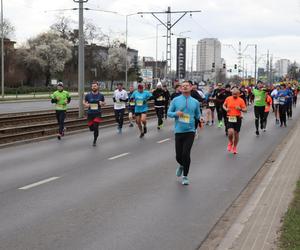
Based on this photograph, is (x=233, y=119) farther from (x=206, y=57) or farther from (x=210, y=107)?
(x=206, y=57)

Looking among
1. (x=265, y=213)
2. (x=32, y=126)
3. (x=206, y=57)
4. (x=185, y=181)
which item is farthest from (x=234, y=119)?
(x=206, y=57)

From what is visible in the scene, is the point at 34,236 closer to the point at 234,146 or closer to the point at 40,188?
the point at 40,188

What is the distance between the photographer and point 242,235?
605 cm

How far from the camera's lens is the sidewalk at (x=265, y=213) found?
225 inches

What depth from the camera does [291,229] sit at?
5.91 m

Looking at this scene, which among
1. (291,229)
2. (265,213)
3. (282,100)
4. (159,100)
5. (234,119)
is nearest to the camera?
(291,229)

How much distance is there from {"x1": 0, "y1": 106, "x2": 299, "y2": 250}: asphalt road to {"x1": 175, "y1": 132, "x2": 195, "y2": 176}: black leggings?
381 mm

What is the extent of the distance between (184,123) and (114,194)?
190 cm

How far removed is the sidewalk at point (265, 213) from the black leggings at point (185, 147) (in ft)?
4.33

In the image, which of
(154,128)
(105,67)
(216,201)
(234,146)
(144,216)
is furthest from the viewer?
(105,67)

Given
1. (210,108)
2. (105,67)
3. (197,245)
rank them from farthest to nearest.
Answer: (105,67)
(210,108)
(197,245)

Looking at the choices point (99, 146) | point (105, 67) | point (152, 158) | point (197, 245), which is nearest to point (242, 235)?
point (197, 245)

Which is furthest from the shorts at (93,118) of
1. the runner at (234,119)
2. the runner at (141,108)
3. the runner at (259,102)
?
the runner at (259,102)

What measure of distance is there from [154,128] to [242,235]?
663 inches
